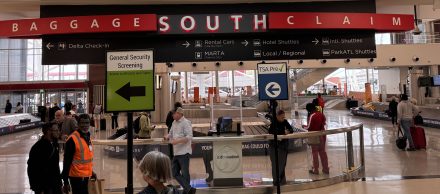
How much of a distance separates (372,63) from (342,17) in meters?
19.7

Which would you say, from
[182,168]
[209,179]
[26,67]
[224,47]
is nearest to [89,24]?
[224,47]

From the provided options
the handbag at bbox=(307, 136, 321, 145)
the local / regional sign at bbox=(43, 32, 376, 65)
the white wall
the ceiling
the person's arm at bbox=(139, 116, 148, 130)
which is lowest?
the handbag at bbox=(307, 136, 321, 145)

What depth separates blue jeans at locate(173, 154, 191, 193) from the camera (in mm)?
5715

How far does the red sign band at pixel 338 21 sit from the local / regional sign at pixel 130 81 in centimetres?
330

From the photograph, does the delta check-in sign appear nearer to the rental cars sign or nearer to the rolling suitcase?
the rental cars sign

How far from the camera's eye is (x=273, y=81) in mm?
4703

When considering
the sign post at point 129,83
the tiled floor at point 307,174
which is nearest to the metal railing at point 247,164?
the tiled floor at point 307,174

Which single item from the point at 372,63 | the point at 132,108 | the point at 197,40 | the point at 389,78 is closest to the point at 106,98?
the point at 132,108

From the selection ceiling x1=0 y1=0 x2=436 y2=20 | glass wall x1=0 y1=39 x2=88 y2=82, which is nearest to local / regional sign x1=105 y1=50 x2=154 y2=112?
ceiling x1=0 y1=0 x2=436 y2=20

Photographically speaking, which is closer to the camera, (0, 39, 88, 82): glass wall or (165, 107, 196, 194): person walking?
(165, 107, 196, 194): person walking

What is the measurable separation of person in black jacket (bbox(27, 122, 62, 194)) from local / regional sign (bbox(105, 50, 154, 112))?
154 cm

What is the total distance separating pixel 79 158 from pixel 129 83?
1922 millimetres

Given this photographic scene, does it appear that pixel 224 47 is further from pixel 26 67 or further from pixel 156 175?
pixel 26 67

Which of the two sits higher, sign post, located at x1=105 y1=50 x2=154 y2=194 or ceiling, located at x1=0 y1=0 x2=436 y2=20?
ceiling, located at x1=0 y1=0 x2=436 y2=20
